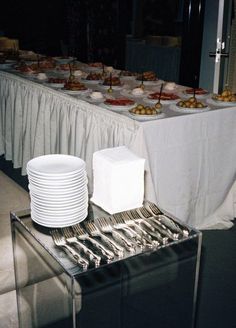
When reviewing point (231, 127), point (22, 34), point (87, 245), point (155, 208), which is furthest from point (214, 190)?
point (22, 34)

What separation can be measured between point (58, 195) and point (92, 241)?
0.14 m

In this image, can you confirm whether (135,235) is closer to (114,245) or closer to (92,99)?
(114,245)

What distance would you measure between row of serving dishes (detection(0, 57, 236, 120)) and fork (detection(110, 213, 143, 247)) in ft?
3.17

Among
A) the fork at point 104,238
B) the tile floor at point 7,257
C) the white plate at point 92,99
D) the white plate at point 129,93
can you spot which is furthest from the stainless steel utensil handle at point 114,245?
the white plate at point 129,93

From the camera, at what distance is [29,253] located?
1.45m

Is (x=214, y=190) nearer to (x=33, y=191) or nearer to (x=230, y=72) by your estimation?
(x=33, y=191)

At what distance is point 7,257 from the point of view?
147 cm

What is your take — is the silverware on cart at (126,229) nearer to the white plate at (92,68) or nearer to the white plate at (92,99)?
the white plate at (92,99)

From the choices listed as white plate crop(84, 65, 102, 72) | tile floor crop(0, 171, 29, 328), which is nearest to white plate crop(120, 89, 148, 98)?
white plate crop(84, 65, 102, 72)

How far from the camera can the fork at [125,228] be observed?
1091mm

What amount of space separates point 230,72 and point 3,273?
9.91ft

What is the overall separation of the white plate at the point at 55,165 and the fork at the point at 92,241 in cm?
15

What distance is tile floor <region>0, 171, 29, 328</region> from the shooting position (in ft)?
4.42

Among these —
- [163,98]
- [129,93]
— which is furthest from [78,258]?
[129,93]
